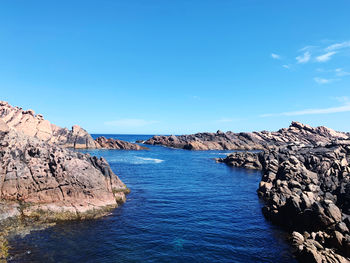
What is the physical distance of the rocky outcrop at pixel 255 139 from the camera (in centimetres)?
15588

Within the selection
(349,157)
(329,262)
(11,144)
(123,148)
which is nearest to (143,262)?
(329,262)

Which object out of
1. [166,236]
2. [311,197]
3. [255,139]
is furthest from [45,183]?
[255,139]

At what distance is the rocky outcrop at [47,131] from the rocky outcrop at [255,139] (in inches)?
1573

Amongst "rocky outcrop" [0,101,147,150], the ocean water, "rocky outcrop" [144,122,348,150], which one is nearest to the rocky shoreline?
the ocean water

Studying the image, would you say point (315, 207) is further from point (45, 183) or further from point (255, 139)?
point (255, 139)

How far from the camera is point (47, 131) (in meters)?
99.7

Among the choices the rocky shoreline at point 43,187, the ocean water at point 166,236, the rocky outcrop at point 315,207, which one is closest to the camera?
the ocean water at point 166,236

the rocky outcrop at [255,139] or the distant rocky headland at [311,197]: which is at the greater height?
the rocky outcrop at [255,139]

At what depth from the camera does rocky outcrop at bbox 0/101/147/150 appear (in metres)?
86.4

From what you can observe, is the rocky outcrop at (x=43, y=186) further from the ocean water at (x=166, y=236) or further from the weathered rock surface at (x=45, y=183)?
the ocean water at (x=166, y=236)

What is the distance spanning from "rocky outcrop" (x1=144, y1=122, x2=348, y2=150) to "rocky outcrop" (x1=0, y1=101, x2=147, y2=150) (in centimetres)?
3995

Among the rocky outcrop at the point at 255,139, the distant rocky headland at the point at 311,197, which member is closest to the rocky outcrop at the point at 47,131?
the rocky outcrop at the point at 255,139

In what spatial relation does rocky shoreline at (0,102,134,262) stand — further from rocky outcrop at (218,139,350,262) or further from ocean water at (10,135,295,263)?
rocky outcrop at (218,139,350,262)

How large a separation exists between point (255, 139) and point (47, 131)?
12312cm
